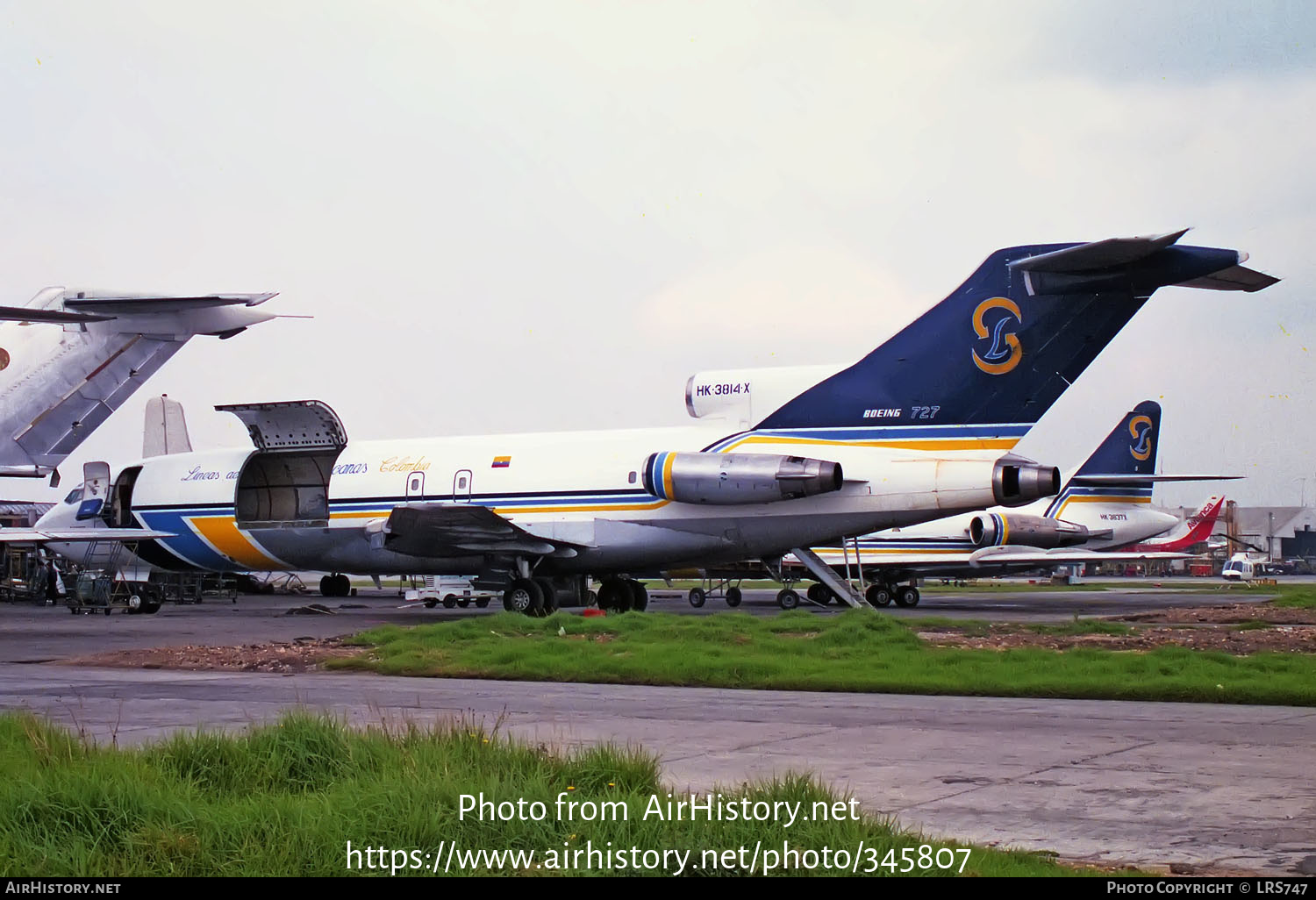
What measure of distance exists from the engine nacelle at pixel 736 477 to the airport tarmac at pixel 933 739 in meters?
9.64

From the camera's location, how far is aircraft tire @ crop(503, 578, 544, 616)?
2634cm

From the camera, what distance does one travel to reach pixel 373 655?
16.6 metres

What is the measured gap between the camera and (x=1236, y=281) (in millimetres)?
19250

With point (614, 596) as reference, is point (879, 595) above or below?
below

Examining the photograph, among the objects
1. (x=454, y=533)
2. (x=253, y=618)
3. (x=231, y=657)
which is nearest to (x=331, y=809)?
(x=231, y=657)

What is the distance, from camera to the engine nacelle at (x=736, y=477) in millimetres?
22766

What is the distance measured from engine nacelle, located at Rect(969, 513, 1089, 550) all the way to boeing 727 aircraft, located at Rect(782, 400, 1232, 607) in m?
0.02

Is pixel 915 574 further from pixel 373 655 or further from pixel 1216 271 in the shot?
pixel 373 655

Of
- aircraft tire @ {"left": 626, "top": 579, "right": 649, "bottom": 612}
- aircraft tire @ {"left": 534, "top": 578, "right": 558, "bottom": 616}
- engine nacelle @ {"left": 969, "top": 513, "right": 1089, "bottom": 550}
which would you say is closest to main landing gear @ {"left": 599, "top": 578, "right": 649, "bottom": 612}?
aircraft tire @ {"left": 626, "top": 579, "right": 649, "bottom": 612}

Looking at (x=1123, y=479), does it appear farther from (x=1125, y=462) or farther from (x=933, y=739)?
(x=933, y=739)

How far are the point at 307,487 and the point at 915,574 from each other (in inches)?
677

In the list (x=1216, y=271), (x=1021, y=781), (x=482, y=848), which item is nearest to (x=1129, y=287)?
(x=1216, y=271)

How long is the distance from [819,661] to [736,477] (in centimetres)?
848

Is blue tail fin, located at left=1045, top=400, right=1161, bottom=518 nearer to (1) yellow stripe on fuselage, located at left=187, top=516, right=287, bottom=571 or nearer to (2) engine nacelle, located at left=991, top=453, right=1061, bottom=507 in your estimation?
(2) engine nacelle, located at left=991, top=453, right=1061, bottom=507
